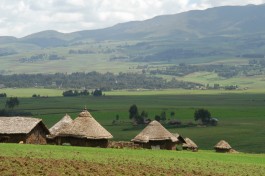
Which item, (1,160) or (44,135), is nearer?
(1,160)

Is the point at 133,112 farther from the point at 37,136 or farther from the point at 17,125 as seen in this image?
the point at 17,125

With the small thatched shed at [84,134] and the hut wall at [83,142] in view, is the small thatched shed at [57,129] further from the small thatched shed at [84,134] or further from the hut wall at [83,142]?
the small thatched shed at [84,134]

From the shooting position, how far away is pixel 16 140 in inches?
2261

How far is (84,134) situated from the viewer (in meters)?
57.5

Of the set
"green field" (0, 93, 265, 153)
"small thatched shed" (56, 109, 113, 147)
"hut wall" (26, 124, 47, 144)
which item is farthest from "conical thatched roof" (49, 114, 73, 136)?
"green field" (0, 93, 265, 153)

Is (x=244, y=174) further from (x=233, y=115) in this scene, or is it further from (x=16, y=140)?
(x=233, y=115)

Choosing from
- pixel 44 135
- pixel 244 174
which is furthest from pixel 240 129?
pixel 244 174

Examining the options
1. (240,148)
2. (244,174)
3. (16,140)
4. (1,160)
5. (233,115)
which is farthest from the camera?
(233,115)

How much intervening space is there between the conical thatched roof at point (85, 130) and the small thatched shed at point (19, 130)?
2.88 meters

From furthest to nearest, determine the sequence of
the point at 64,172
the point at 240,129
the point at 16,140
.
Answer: the point at 240,129 → the point at 16,140 → the point at 64,172

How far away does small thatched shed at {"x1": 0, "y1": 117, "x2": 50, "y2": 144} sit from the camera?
57250 millimetres

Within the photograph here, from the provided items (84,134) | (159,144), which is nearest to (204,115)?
(159,144)

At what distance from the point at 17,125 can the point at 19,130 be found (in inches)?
29.0

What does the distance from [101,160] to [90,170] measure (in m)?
5.92
